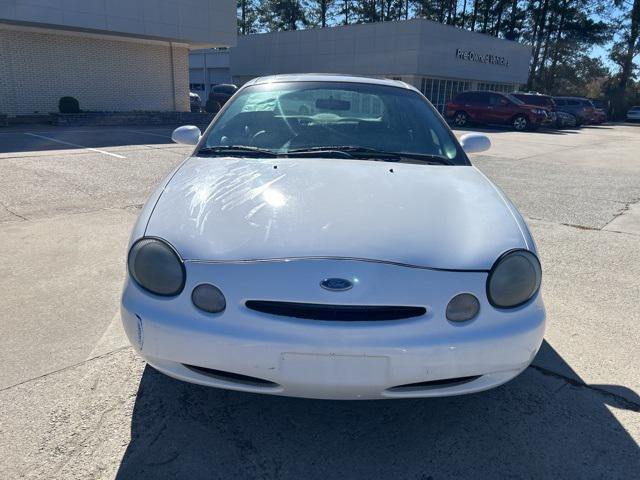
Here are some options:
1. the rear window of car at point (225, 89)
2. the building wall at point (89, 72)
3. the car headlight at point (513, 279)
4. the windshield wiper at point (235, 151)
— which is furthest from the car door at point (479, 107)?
the car headlight at point (513, 279)

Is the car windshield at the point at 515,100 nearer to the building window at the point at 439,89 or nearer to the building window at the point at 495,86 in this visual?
the building window at the point at 439,89

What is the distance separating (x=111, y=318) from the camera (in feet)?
10.6

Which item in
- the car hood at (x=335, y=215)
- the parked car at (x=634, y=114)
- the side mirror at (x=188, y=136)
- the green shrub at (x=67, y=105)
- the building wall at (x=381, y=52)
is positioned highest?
the building wall at (x=381, y=52)

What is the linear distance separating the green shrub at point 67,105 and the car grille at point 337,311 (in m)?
17.6

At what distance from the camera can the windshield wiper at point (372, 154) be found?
2961mm

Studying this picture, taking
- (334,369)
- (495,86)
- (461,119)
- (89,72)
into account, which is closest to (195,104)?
(89,72)

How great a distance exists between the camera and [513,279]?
2006mm

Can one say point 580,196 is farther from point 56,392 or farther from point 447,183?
point 56,392

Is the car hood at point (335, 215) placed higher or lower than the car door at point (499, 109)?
higher

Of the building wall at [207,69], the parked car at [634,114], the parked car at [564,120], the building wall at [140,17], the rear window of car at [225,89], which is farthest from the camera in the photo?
the parked car at [634,114]

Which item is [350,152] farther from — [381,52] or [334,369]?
[381,52]

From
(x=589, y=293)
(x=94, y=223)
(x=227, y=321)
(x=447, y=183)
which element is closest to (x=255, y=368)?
(x=227, y=321)

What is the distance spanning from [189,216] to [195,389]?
910mm

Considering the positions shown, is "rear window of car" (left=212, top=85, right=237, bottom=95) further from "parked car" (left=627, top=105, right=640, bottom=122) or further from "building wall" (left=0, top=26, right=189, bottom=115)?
"parked car" (left=627, top=105, right=640, bottom=122)
